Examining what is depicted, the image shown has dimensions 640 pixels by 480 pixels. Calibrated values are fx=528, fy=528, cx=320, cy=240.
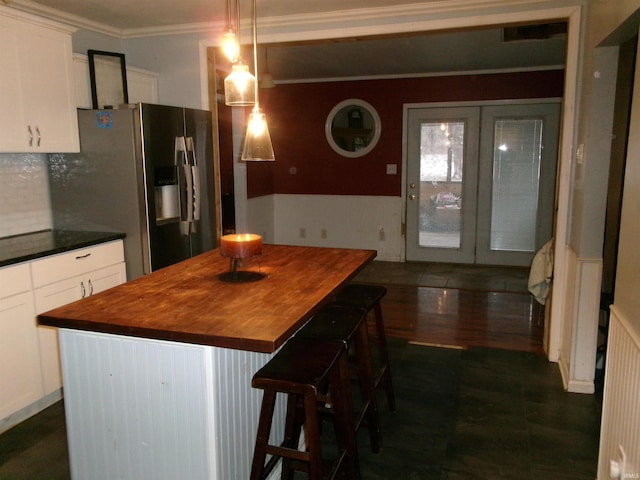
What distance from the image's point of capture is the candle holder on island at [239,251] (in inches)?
85.4

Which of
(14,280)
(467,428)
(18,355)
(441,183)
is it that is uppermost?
(441,183)

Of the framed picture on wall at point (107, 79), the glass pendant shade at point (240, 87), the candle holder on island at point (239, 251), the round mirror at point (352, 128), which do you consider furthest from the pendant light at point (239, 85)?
the round mirror at point (352, 128)

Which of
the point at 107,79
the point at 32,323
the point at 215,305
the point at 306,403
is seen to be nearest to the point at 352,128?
the point at 107,79

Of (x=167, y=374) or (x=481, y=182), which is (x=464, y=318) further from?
(x=167, y=374)

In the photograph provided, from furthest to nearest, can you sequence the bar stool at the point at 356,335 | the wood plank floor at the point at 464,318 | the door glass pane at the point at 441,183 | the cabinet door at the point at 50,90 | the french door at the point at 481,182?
1. the door glass pane at the point at 441,183
2. the french door at the point at 481,182
3. the wood plank floor at the point at 464,318
4. the cabinet door at the point at 50,90
5. the bar stool at the point at 356,335

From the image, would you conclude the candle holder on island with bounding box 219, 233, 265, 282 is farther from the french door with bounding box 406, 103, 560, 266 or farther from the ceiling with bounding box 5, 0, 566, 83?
the french door with bounding box 406, 103, 560, 266

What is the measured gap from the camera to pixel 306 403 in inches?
69.7

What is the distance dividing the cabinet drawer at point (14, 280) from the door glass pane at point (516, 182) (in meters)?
4.99

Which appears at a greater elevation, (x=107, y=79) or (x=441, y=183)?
(x=107, y=79)

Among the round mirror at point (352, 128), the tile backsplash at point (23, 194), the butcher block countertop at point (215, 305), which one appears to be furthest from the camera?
the round mirror at point (352, 128)

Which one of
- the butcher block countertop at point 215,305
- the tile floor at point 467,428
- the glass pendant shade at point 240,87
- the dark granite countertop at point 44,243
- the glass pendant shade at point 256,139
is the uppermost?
the glass pendant shade at point 240,87

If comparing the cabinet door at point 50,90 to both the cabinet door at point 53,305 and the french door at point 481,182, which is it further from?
the french door at point 481,182

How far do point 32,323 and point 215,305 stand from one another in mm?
1412

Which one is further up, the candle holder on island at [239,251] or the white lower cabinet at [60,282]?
the candle holder on island at [239,251]
